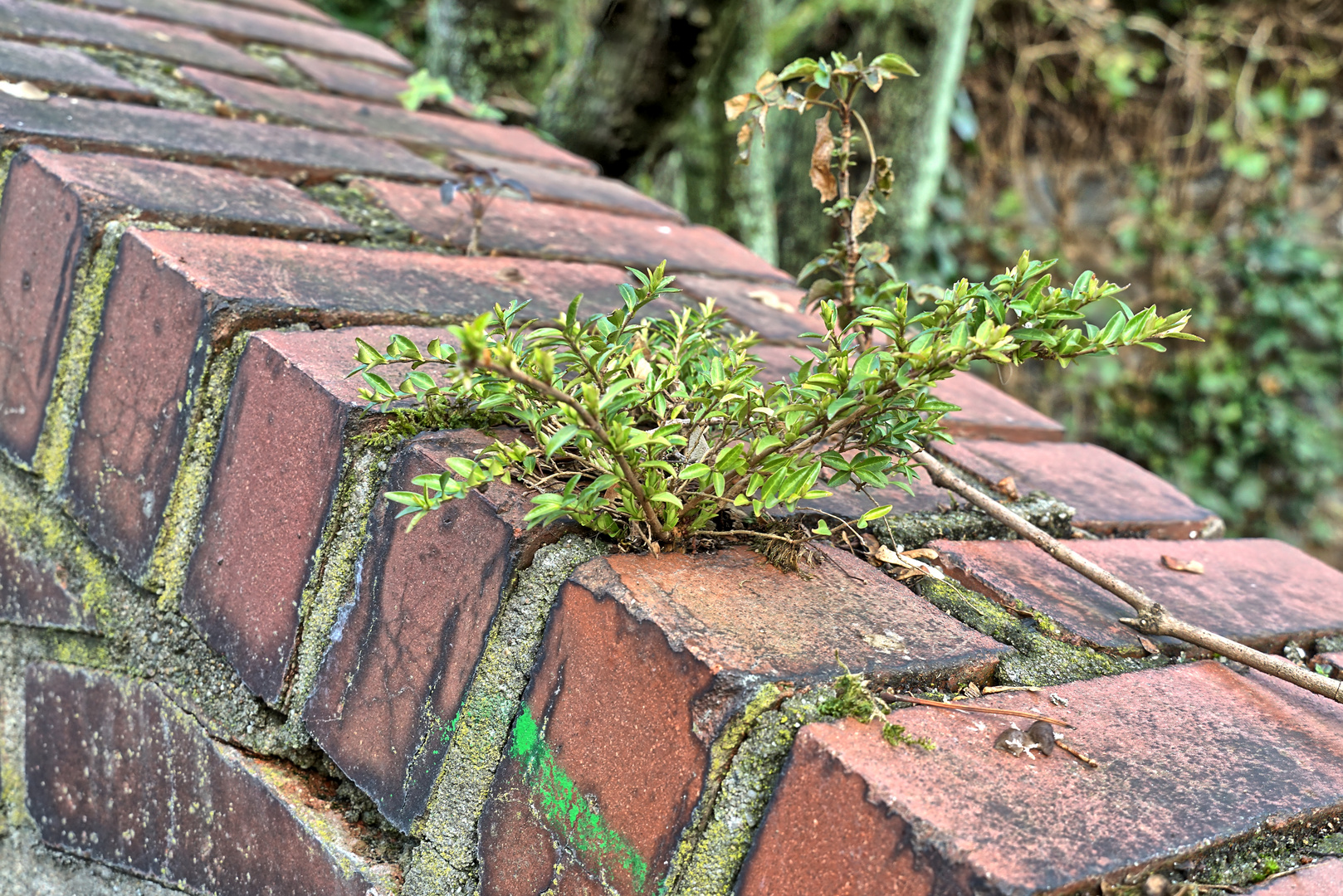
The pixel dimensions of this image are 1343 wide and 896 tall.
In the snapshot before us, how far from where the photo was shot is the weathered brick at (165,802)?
0.90 m

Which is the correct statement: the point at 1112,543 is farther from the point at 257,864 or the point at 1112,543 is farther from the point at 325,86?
the point at 325,86

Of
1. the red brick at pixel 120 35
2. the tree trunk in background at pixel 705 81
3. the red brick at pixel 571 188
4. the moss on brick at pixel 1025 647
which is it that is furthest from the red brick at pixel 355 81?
the moss on brick at pixel 1025 647

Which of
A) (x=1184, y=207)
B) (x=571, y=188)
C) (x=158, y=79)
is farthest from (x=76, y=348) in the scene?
(x=1184, y=207)

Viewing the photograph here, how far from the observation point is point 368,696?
2.85 feet

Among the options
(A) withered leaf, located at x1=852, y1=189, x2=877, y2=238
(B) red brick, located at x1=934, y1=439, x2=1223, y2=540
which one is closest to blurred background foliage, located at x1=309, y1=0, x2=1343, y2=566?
(B) red brick, located at x1=934, y1=439, x2=1223, y2=540

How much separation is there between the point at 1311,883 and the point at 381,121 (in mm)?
1663

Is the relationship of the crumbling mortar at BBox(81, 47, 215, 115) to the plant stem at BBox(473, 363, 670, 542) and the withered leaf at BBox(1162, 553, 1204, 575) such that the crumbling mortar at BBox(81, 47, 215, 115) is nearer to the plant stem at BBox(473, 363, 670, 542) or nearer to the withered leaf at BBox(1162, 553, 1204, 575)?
the plant stem at BBox(473, 363, 670, 542)

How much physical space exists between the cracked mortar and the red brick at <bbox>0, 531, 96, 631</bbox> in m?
0.55

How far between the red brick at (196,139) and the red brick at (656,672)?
0.88m

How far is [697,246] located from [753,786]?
3.93 ft

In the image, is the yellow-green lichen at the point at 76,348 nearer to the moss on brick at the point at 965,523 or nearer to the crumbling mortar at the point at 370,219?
the crumbling mortar at the point at 370,219

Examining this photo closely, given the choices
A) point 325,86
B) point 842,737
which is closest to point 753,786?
point 842,737

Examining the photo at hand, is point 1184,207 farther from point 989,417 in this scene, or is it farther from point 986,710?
point 986,710

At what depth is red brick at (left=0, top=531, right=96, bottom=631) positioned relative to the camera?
1149mm
